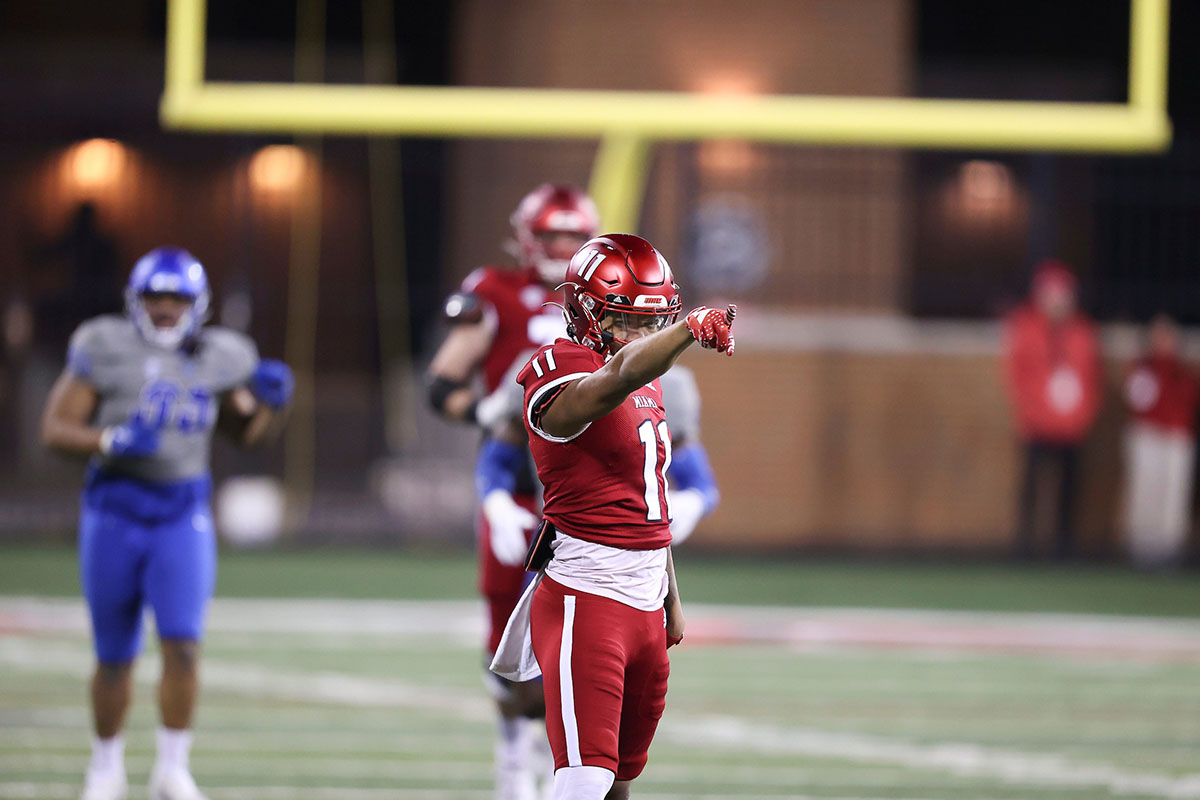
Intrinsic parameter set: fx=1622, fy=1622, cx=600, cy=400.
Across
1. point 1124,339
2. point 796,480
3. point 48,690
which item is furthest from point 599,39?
point 48,690

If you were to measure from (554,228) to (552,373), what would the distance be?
71.9 inches

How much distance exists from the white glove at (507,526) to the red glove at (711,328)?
→ 1.85m

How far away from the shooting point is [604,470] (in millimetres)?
3652

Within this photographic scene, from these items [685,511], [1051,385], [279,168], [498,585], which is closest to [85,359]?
[498,585]

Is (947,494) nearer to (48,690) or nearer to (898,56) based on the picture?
(898,56)

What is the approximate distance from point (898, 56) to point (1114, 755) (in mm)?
8828

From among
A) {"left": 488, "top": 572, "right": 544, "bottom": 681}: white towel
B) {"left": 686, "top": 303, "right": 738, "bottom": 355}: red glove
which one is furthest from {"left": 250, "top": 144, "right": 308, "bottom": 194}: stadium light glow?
{"left": 686, "top": 303, "right": 738, "bottom": 355}: red glove

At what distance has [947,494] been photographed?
13.3 metres

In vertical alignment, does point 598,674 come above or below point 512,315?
below

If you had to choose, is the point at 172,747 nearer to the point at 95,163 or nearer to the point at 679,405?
the point at 679,405

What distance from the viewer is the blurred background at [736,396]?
691 centimetres

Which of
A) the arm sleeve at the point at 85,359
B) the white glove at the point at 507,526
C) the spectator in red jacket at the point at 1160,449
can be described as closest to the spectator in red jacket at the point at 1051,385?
the spectator in red jacket at the point at 1160,449

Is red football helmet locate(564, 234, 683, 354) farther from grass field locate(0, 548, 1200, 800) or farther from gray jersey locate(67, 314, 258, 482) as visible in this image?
grass field locate(0, 548, 1200, 800)

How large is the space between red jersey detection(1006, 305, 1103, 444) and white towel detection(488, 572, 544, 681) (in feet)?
29.6
